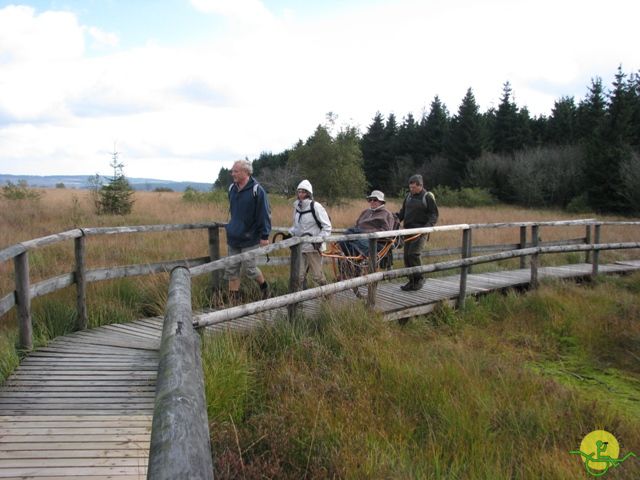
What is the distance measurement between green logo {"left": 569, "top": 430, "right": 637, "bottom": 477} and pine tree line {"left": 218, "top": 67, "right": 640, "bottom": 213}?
30.5m

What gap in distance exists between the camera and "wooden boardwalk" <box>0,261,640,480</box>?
261 centimetres

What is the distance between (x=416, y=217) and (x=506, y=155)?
4270cm

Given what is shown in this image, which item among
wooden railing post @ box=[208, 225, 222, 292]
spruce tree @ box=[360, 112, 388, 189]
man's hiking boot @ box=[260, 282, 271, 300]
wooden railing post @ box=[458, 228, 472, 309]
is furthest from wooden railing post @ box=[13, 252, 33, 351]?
spruce tree @ box=[360, 112, 388, 189]

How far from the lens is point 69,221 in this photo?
12555mm

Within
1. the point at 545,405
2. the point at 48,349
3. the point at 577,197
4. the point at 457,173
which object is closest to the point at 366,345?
the point at 545,405

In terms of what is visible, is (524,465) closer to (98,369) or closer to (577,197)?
(98,369)

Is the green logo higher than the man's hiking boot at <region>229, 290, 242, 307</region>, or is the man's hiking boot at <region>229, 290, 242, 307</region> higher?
the man's hiking boot at <region>229, 290, 242, 307</region>

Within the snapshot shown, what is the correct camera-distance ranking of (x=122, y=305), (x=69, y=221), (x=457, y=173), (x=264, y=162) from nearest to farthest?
1. (x=122, y=305)
2. (x=69, y=221)
3. (x=457, y=173)
4. (x=264, y=162)

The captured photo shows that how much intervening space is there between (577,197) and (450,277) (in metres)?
30.3

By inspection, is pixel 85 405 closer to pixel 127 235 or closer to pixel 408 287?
pixel 408 287

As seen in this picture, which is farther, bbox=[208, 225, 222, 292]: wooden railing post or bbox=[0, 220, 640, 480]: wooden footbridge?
bbox=[208, 225, 222, 292]: wooden railing post

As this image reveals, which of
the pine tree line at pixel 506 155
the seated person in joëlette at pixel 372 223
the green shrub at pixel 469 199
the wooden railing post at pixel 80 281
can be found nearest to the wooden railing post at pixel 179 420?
the wooden railing post at pixel 80 281

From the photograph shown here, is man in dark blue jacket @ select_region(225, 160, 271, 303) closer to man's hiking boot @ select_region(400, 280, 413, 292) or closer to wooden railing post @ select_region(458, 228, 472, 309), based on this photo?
man's hiking boot @ select_region(400, 280, 413, 292)

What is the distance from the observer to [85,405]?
3.37 meters
